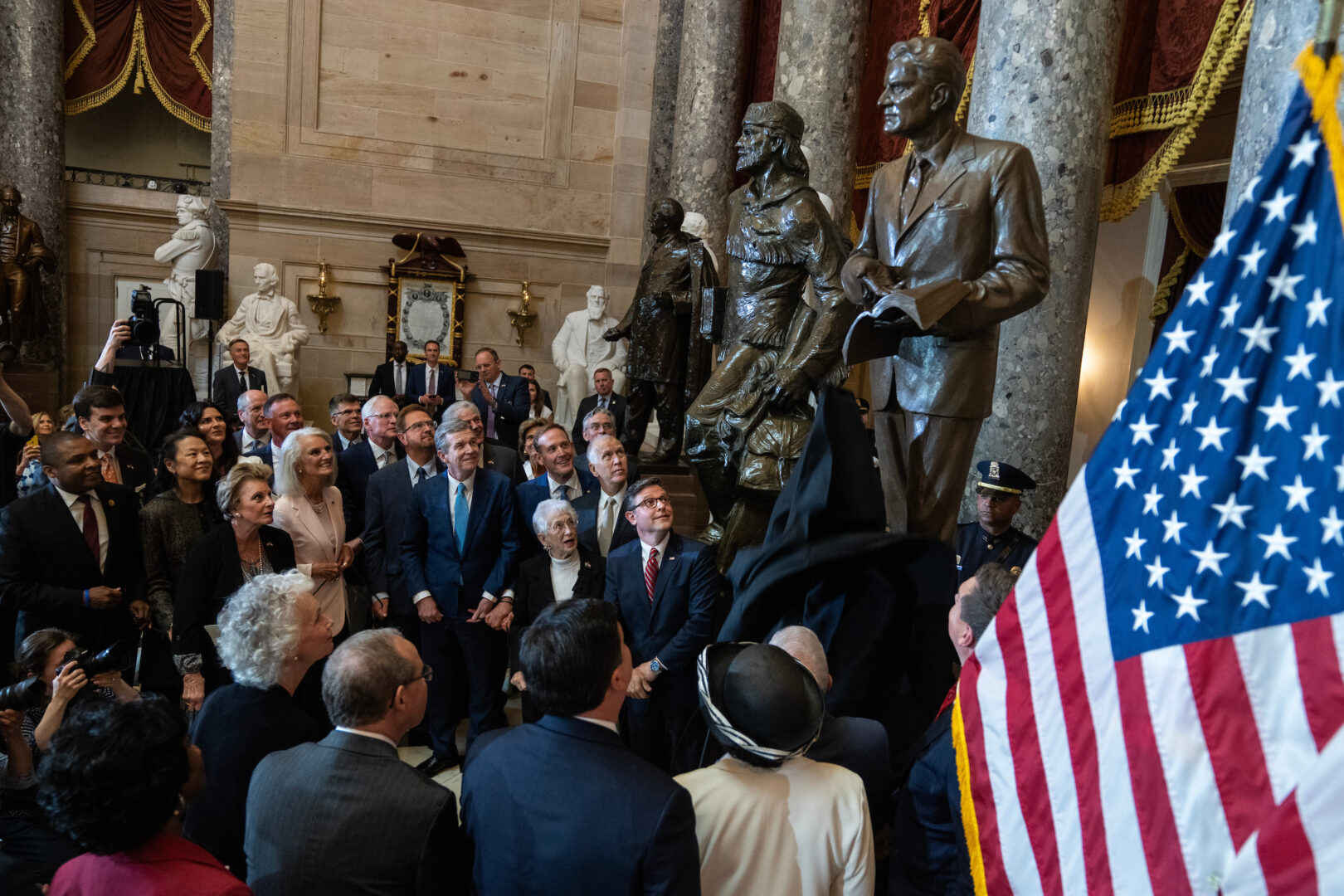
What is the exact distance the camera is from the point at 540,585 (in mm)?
4117

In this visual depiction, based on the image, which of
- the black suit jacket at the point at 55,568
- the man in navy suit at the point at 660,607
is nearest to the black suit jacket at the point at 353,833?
the man in navy suit at the point at 660,607

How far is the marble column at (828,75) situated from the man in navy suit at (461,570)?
4.17 metres

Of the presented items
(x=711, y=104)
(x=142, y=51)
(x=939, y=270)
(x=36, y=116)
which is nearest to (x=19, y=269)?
(x=36, y=116)

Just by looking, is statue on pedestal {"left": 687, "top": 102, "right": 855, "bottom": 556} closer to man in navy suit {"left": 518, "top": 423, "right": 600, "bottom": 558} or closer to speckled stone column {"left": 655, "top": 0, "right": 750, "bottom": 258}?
man in navy suit {"left": 518, "top": 423, "right": 600, "bottom": 558}

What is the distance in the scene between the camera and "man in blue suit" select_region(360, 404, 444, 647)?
15.1 ft

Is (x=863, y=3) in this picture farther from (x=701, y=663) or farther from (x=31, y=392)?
(x=31, y=392)

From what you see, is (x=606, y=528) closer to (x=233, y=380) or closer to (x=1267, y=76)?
(x=1267, y=76)

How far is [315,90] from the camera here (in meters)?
11.6

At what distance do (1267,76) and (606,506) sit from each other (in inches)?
120

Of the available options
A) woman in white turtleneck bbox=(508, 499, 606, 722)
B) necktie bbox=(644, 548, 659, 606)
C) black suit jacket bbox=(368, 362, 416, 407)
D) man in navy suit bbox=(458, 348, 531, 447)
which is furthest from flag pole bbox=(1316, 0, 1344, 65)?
black suit jacket bbox=(368, 362, 416, 407)

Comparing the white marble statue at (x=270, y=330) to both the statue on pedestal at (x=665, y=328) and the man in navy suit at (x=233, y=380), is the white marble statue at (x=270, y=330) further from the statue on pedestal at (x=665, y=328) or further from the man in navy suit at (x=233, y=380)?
the statue on pedestal at (x=665, y=328)

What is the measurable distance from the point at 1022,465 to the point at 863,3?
14.5ft

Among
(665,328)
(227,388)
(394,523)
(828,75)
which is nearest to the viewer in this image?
(394,523)

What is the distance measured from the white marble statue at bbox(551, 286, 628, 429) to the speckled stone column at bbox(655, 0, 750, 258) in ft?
4.67
